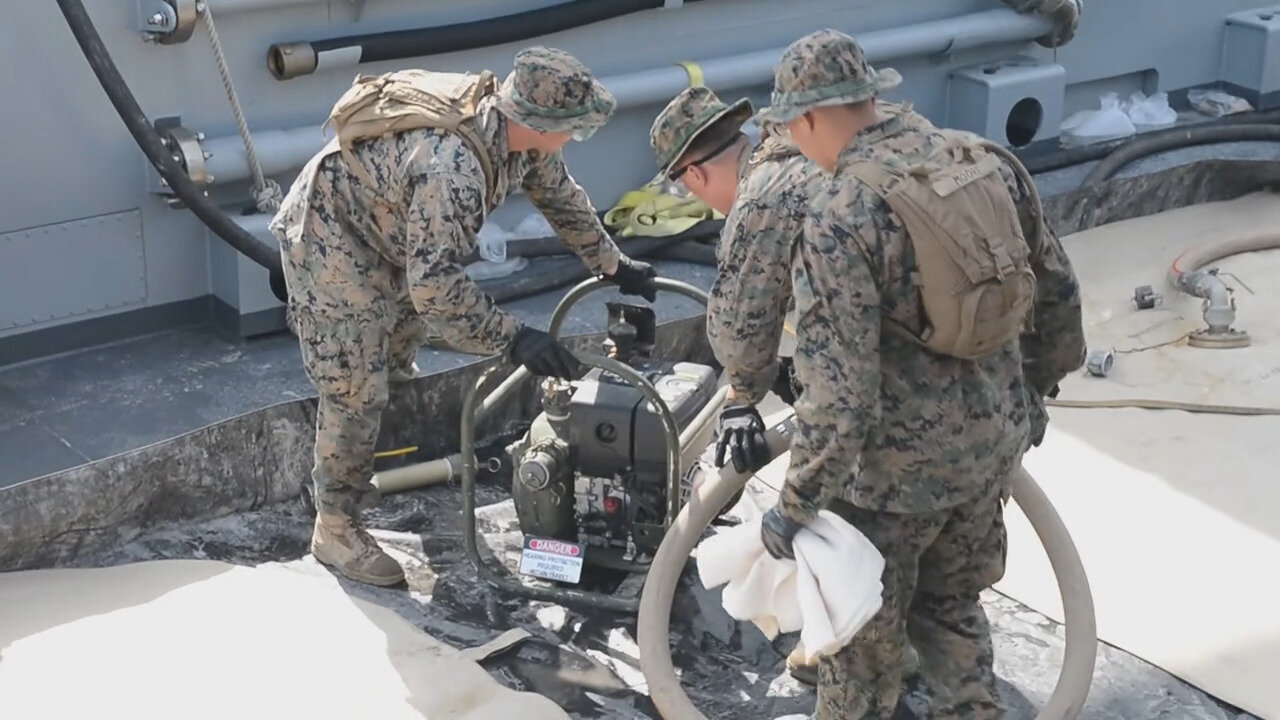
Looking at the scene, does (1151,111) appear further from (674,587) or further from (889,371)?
(889,371)

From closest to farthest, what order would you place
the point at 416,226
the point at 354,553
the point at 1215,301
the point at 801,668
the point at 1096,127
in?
the point at 416,226 → the point at 801,668 → the point at 354,553 → the point at 1215,301 → the point at 1096,127

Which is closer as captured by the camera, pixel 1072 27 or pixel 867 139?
pixel 867 139

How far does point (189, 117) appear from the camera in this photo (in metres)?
5.48

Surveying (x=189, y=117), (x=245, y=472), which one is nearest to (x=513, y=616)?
(x=245, y=472)

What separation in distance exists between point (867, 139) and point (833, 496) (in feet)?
2.37

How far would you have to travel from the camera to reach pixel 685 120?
382 centimetres

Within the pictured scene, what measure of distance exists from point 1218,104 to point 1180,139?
→ 27.6 inches

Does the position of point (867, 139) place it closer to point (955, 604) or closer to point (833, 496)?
point (833, 496)

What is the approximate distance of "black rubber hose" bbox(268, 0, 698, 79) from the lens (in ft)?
18.4

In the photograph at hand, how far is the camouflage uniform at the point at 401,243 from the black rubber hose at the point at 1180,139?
3646 mm

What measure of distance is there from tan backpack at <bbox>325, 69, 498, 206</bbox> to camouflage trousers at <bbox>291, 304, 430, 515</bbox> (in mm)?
422

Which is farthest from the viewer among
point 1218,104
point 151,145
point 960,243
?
point 1218,104

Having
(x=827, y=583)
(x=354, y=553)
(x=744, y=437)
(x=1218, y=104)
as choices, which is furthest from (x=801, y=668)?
(x=1218, y=104)

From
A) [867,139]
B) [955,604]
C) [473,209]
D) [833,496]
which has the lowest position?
[955,604]
